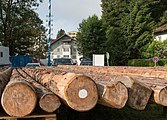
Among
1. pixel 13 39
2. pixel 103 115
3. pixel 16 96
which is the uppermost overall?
pixel 13 39

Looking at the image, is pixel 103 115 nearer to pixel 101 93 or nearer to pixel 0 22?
pixel 101 93

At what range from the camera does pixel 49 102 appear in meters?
4.44

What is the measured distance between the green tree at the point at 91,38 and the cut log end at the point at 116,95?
4068cm

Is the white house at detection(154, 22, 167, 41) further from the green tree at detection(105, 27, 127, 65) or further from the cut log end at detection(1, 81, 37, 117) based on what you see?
the cut log end at detection(1, 81, 37, 117)

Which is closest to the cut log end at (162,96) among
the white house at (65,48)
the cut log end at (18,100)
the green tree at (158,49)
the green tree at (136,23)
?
the cut log end at (18,100)

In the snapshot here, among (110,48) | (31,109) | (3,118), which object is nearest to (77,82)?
(31,109)

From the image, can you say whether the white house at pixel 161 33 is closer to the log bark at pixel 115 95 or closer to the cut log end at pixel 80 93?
the log bark at pixel 115 95

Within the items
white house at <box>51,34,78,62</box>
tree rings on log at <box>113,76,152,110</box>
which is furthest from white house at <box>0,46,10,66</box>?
white house at <box>51,34,78,62</box>

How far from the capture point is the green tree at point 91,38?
1790 inches

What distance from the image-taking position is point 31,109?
437 centimetres

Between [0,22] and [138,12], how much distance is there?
19.9 m

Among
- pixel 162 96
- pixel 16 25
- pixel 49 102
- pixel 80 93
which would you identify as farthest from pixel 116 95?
pixel 16 25

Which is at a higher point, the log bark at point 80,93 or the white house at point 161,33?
the white house at point 161,33

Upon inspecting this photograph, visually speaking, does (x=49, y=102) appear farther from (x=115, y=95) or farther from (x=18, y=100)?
(x=115, y=95)
